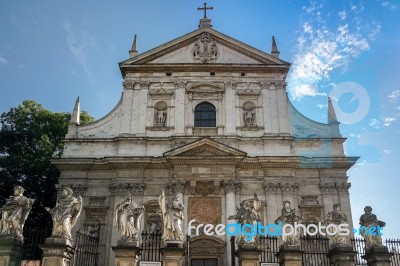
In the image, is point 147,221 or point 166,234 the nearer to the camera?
point 166,234

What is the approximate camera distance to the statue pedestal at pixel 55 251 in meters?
11.2

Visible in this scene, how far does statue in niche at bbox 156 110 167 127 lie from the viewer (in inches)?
881

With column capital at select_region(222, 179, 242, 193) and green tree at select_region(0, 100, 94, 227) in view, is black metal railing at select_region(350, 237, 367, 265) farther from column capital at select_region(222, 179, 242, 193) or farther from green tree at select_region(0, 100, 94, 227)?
green tree at select_region(0, 100, 94, 227)

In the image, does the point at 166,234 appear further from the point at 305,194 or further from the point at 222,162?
the point at 305,194

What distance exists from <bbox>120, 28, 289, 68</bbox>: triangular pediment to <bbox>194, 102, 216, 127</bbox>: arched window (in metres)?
2.54

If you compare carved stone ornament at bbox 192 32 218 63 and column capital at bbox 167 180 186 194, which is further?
carved stone ornament at bbox 192 32 218 63

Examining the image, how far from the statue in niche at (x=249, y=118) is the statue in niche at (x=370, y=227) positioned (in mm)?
9647

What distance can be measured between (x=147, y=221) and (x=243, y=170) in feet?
Answer: 16.9

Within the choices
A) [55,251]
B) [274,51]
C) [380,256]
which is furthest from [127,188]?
[380,256]

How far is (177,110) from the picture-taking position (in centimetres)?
2252

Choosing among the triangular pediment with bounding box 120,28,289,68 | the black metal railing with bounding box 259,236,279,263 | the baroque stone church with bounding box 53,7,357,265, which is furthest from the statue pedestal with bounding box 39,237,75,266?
the triangular pediment with bounding box 120,28,289,68

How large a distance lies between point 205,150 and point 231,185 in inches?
81.4

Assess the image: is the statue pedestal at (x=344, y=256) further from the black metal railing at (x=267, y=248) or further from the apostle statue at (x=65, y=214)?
the apostle statue at (x=65, y=214)

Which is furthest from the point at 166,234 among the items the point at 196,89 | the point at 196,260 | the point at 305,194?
the point at 196,89
